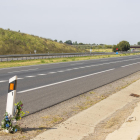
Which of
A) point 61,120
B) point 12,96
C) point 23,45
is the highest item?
point 23,45

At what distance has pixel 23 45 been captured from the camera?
7331 centimetres

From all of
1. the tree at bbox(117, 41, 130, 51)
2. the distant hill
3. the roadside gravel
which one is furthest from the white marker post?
the tree at bbox(117, 41, 130, 51)

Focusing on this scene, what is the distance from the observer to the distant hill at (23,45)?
2603 inches

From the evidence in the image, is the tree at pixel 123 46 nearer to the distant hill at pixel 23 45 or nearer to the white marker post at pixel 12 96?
the distant hill at pixel 23 45

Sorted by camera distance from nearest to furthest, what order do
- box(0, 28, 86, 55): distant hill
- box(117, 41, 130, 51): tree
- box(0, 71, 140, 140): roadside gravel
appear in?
box(0, 71, 140, 140): roadside gravel, box(0, 28, 86, 55): distant hill, box(117, 41, 130, 51): tree

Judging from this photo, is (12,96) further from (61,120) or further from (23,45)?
(23,45)

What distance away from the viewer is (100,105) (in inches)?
335

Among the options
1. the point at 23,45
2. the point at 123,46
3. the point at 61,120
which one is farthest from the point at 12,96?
the point at 123,46

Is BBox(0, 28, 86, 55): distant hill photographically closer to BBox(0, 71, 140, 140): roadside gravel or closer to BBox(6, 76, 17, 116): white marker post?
BBox(0, 71, 140, 140): roadside gravel

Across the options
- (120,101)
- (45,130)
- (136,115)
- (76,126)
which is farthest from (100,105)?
(45,130)

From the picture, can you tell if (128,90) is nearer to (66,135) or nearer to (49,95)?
(49,95)

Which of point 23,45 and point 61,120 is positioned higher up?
point 23,45

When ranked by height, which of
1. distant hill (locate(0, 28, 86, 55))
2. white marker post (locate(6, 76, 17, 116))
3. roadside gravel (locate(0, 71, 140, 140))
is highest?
distant hill (locate(0, 28, 86, 55))

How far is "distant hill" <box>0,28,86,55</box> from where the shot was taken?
66.1 m
